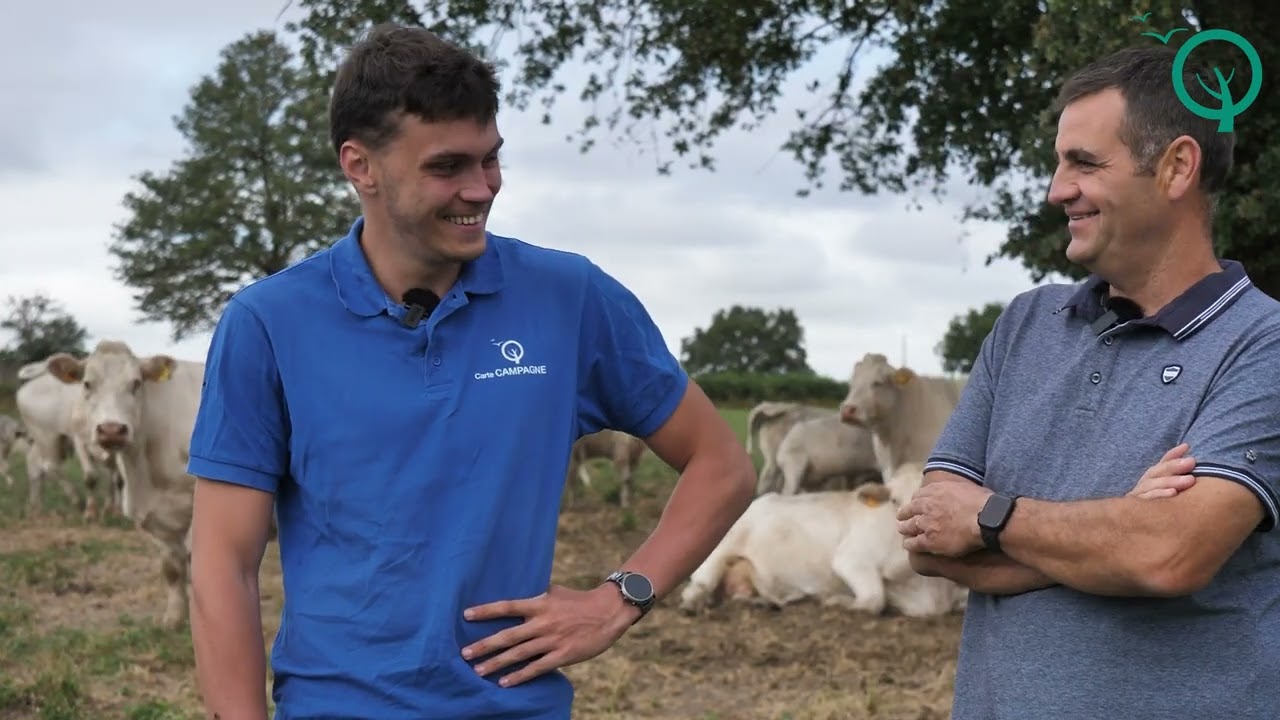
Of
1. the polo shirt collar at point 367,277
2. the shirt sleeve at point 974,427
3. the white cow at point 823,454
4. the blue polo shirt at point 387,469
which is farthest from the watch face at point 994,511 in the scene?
the white cow at point 823,454

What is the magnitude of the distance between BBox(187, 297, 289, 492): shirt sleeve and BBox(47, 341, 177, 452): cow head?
8075 mm

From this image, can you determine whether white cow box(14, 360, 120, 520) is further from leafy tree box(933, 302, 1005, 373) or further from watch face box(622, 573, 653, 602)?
leafy tree box(933, 302, 1005, 373)

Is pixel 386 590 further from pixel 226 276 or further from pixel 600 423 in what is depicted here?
pixel 226 276

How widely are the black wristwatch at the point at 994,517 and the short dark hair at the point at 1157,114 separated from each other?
2.13 ft

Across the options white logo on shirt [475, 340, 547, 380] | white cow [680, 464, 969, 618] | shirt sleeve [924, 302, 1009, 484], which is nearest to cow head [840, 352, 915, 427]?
white cow [680, 464, 969, 618]

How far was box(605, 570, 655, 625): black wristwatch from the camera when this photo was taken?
2736mm

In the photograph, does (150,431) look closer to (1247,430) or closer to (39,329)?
(1247,430)

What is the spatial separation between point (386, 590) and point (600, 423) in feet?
1.97

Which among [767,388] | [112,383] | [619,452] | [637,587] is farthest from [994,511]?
[767,388]

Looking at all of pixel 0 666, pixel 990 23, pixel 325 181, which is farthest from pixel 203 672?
pixel 325 181

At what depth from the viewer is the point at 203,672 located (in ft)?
8.37

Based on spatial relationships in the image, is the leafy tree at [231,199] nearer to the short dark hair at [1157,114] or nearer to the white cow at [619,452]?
the white cow at [619,452]

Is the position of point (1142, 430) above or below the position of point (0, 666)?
above

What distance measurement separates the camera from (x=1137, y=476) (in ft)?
8.87
